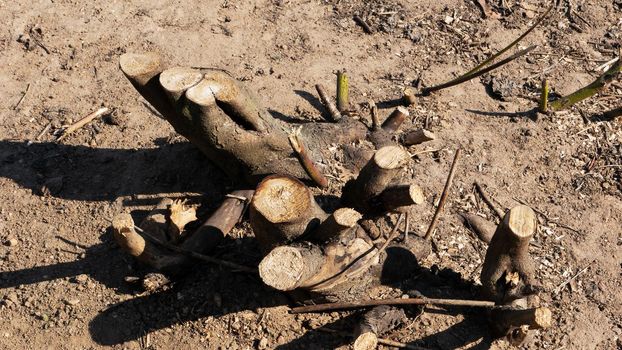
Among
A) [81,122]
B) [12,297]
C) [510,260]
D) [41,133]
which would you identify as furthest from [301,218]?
[41,133]

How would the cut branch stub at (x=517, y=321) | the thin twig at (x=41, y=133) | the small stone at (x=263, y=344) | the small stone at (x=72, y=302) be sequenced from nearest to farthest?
the cut branch stub at (x=517, y=321)
the small stone at (x=263, y=344)
the small stone at (x=72, y=302)
the thin twig at (x=41, y=133)

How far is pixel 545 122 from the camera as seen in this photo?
5273 millimetres

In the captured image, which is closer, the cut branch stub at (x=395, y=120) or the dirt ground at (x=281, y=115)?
the dirt ground at (x=281, y=115)

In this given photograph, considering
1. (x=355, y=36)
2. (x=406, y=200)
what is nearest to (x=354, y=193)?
(x=406, y=200)

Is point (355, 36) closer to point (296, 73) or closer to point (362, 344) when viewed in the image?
point (296, 73)

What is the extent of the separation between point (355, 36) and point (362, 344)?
3.36 metres

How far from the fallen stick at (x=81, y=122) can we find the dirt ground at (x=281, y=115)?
0.06m

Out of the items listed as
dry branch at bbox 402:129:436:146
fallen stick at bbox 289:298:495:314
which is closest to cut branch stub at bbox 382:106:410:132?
dry branch at bbox 402:129:436:146

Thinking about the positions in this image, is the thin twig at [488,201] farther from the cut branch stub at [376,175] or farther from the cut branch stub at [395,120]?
the cut branch stub at [376,175]

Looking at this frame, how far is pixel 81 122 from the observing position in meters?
5.22

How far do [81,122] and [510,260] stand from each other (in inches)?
142

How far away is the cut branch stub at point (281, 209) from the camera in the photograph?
3.48m

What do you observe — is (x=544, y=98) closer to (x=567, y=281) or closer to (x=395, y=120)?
(x=395, y=120)

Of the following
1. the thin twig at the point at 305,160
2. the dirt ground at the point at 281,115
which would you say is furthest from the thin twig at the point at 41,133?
the thin twig at the point at 305,160
